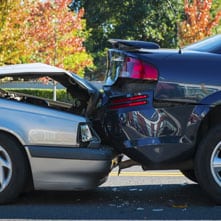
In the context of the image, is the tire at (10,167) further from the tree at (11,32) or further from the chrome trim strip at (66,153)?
the tree at (11,32)

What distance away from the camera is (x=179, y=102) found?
16.9 ft

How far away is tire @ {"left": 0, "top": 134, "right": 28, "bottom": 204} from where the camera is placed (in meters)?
5.11

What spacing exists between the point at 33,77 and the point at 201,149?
188cm

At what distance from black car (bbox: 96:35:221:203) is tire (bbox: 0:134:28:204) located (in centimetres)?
98

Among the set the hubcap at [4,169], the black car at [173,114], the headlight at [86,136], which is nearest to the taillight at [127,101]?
the black car at [173,114]

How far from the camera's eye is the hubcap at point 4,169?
510cm

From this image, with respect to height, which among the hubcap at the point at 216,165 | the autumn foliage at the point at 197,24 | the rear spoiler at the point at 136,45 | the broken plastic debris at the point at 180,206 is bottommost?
the broken plastic debris at the point at 180,206

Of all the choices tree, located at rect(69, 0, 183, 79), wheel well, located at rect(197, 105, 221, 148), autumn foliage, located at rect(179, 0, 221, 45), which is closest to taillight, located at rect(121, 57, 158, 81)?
wheel well, located at rect(197, 105, 221, 148)

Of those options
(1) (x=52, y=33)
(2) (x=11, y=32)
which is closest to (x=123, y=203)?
(2) (x=11, y=32)

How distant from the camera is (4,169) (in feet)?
16.8

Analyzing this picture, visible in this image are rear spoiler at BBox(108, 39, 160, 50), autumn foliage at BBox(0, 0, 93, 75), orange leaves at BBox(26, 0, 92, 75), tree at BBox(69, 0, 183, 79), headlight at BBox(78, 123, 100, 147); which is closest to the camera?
headlight at BBox(78, 123, 100, 147)

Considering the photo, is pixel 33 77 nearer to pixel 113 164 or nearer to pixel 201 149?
pixel 113 164

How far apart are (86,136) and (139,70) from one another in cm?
81

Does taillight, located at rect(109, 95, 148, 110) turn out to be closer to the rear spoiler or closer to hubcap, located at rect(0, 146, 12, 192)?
the rear spoiler
